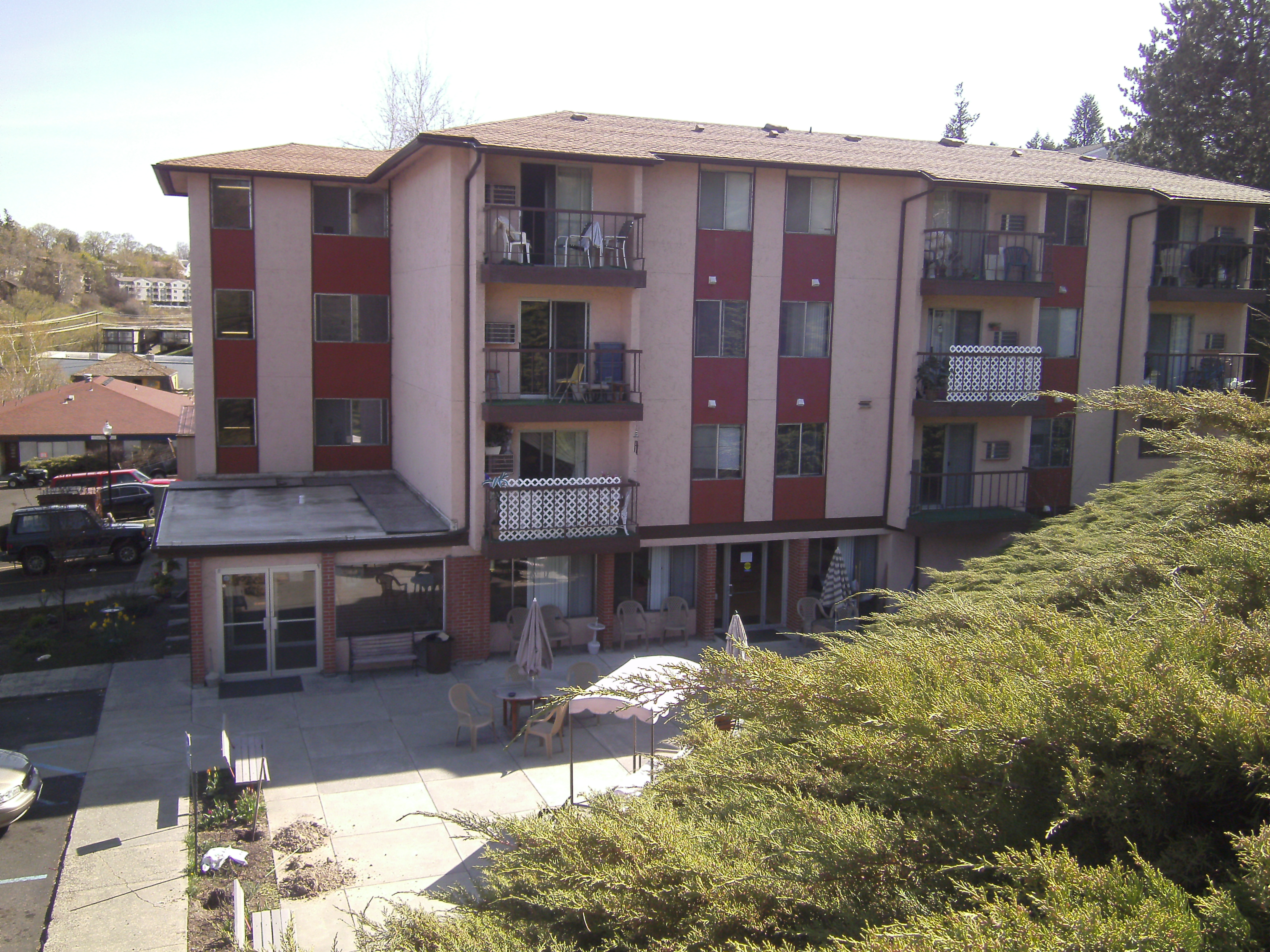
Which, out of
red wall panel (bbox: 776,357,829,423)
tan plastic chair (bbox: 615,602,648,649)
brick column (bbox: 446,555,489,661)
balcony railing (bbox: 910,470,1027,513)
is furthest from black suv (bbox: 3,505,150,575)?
balcony railing (bbox: 910,470,1027,513)

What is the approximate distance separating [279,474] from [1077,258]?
Answer: 1974 cm

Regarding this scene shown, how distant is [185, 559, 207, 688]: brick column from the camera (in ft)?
55.2

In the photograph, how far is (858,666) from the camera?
573cm

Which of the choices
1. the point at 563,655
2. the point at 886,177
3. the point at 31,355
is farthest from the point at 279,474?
the point at 31,355

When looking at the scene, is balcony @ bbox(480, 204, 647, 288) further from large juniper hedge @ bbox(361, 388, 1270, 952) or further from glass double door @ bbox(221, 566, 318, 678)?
large juniper hedge @ bbox(361, 388, 1270, 952)

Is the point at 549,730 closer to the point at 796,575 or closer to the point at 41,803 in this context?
the point at 41,803

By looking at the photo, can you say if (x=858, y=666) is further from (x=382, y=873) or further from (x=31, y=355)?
(x=31, y=355)

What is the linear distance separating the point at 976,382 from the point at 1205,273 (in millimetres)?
7909

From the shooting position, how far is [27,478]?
128 feet

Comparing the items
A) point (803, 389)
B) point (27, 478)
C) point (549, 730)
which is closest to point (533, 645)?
point (549, 730)

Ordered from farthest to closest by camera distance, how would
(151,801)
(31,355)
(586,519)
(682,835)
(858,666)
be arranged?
(31,355) → (586,519) → (151,801) → (858,666) → (682,835)

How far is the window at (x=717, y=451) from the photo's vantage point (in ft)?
65.5

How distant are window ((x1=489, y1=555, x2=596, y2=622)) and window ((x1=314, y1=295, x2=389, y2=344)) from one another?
765 centimetres

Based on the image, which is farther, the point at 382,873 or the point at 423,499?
the point at 423,499
